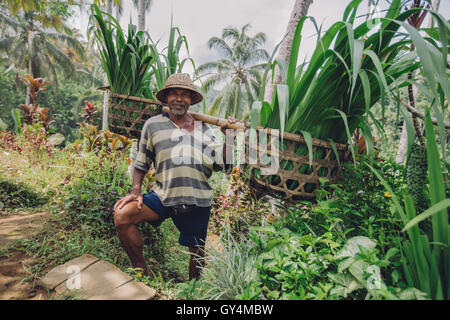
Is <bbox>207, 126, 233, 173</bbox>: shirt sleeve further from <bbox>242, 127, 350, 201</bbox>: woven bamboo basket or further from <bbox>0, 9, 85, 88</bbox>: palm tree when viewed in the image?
<bbox>0, 9, 85, 88</bbox>: palm tree

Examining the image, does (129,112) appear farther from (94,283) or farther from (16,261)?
(16,261)

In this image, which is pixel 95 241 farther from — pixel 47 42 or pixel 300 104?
pixel 47 42

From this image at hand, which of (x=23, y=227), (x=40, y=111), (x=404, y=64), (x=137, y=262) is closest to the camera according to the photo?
(x=404, y=64)

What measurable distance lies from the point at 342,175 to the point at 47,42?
2431 cm

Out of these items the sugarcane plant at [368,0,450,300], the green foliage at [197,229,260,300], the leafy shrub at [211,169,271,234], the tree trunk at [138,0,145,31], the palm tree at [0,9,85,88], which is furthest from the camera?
the palm tree at [0,9,85,88]

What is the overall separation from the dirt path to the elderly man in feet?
1.97

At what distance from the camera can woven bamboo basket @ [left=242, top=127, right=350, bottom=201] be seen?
1.19m

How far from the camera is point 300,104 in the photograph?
1263 millimetres

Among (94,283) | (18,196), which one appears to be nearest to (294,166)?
(94,283)

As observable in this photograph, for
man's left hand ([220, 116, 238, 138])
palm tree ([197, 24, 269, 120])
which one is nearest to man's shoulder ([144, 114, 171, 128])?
man's left hand ([220, 116, 238, 138])

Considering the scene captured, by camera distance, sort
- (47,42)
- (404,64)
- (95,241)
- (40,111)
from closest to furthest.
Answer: (404,64)
(95,241)
(40,111)
(47,42)

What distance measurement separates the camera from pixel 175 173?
1876mm

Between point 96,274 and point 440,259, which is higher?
point 440,259
